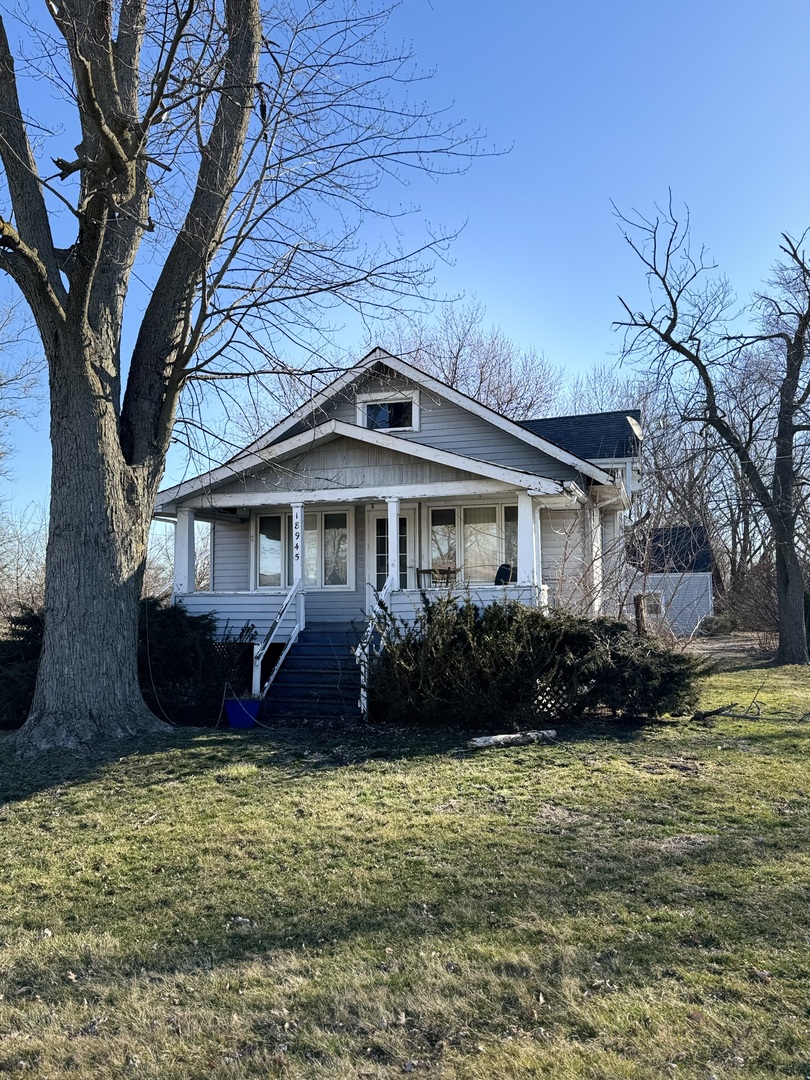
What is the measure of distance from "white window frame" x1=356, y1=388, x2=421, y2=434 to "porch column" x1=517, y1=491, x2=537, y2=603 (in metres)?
3.91

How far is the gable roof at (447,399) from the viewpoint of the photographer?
14453 mm

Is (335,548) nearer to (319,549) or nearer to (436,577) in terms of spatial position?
(319,549)

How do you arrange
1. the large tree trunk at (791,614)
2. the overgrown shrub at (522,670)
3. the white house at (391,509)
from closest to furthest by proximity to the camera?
the overgrown shrub at (522,670), the white house at (391,509), the large tree trunk at (791,614)

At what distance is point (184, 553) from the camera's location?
48.1 ft

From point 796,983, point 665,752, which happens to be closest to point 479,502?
point 665,752

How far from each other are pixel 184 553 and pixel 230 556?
223 centimetres

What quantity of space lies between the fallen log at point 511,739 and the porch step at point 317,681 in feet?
8.32

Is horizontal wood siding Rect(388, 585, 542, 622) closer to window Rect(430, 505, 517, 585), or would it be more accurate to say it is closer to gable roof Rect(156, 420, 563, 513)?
gable roof Rect(156, 420, 563, 513)

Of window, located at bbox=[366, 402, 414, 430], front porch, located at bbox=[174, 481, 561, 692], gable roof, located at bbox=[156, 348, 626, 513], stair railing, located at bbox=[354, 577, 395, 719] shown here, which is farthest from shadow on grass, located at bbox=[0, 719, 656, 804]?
window, located at bbox=[366, 402, 414, 430]

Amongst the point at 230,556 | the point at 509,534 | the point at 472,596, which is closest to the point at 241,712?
the point at 472,596

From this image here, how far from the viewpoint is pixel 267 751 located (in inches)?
360

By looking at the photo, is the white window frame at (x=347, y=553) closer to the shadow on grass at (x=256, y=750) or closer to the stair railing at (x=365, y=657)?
the stair railing at (x=365, y=657)

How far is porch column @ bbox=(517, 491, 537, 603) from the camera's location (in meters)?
12.7

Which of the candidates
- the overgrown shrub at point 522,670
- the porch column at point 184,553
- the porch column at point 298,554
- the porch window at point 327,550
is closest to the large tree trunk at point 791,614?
the overgrown shrub at point 522,670
